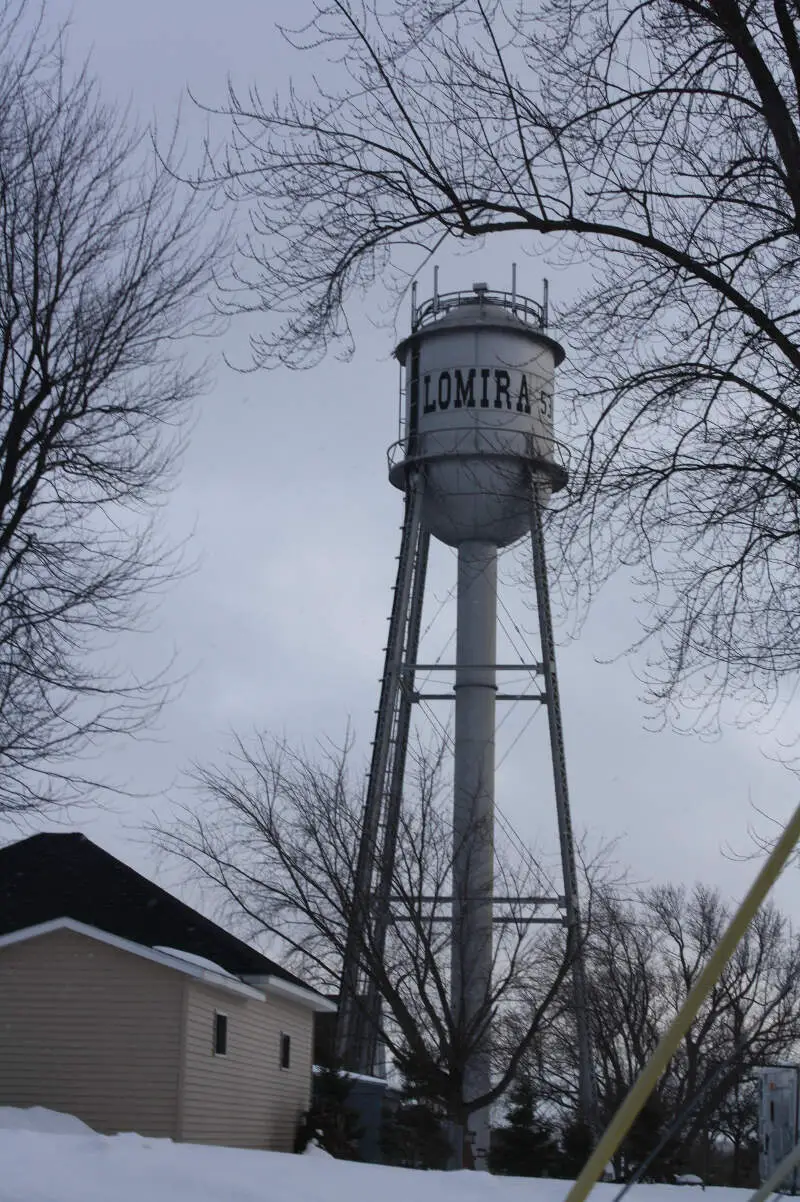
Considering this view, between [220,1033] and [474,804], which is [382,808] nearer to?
[474,804]

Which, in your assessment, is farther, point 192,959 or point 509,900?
point 509,900

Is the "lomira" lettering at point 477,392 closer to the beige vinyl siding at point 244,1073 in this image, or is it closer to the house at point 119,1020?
the house at point 119,1020

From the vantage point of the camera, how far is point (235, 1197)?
637 cm

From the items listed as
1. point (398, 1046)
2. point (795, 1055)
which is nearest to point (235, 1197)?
point (398, 1046)

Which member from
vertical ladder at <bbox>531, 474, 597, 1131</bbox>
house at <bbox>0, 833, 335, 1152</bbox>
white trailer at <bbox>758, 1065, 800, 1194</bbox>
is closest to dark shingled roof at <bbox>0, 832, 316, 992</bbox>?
house at <bbox>0, 833, 335, 1152</bbox>

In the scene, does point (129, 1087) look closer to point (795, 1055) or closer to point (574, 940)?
point (574, 940)

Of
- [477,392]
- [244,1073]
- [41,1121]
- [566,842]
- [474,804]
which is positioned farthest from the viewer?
[474,804]

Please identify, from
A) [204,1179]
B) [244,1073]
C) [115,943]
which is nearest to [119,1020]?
[115,943]

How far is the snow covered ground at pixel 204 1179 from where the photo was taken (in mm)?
6152

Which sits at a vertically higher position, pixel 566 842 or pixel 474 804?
pixel 474 804

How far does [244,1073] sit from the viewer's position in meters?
21.4

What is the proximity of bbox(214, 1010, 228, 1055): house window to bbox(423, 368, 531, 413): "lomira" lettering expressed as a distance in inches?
383

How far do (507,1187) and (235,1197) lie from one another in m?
2.36

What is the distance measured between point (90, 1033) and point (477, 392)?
11104mm
